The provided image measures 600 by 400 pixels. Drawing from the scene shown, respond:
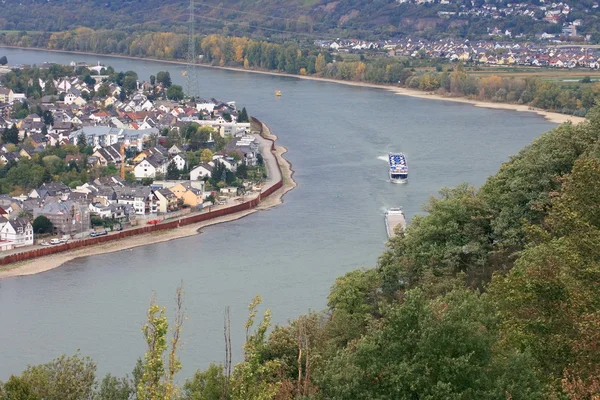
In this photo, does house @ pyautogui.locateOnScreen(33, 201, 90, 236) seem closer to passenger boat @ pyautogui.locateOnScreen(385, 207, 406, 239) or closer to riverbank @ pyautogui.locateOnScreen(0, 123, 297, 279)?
riverbank @ pyautogui.locateOnScreen(0, 123, 297, 279)

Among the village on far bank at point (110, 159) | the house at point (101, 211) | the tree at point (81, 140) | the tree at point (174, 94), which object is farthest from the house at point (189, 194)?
the tree at point (174, 94)

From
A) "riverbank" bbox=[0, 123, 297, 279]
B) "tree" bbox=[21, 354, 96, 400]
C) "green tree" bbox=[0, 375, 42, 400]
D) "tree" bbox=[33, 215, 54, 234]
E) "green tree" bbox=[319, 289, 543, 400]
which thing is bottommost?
"riverbank" bbox=[0, 123, 297, 279]

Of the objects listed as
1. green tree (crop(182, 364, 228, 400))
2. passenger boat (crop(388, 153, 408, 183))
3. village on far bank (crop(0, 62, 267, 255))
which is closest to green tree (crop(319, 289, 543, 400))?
green tree (crop(182, 364, 228, 400))

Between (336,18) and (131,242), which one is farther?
(336,18)

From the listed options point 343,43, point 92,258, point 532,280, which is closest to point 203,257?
point 92,258

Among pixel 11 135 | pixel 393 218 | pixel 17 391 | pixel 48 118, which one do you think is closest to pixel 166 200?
pixel 393 218

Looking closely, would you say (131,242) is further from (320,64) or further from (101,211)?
(320,64)
